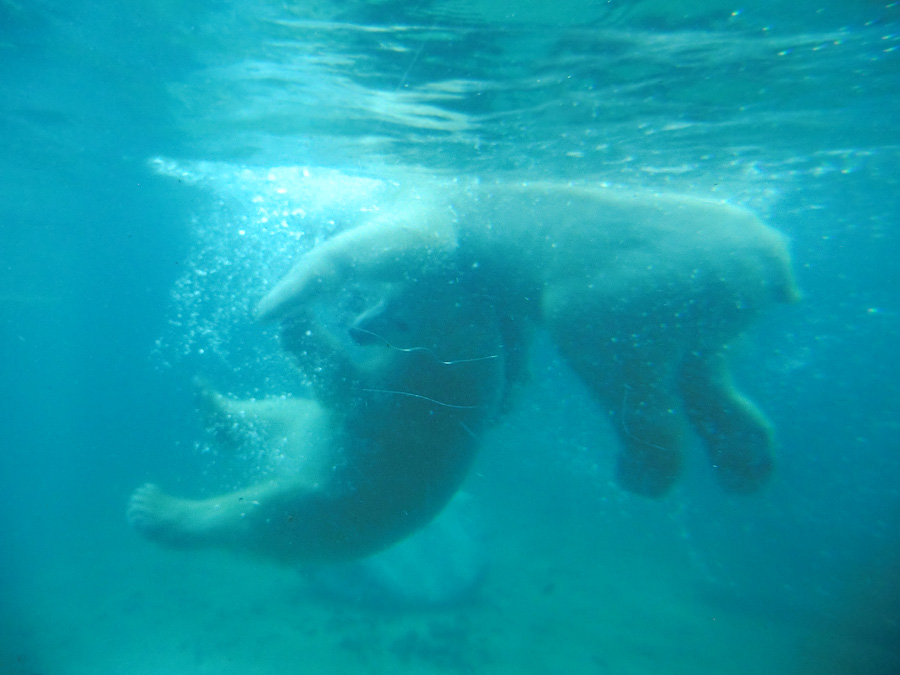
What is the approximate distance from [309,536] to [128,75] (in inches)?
271

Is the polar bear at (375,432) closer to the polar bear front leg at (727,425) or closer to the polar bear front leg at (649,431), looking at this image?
the polar bear front leg at (649,431)

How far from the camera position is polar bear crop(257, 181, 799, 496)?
365 cm

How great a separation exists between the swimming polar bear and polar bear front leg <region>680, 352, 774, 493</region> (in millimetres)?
10

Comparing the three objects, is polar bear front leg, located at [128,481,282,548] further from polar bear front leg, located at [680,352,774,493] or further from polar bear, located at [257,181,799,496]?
polar bear front leg, located at [680,352,774,493]

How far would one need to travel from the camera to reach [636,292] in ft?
12.0

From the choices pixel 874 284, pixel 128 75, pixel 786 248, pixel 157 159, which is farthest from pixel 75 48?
pixel 874 284

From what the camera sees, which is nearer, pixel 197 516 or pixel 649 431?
pixel 649 431

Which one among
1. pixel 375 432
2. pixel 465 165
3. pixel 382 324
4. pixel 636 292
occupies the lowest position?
pixel 375 432

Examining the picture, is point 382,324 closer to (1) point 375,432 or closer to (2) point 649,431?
(1) point 375,432

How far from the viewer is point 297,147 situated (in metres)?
9.12

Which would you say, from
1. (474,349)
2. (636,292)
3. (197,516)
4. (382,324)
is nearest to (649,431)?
(636,292)

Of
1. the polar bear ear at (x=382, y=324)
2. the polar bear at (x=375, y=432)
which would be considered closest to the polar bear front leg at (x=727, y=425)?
the polar bear at (x=375, y=432)

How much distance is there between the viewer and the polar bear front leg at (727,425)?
12.4ft

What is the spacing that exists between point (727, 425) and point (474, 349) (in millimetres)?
1897
